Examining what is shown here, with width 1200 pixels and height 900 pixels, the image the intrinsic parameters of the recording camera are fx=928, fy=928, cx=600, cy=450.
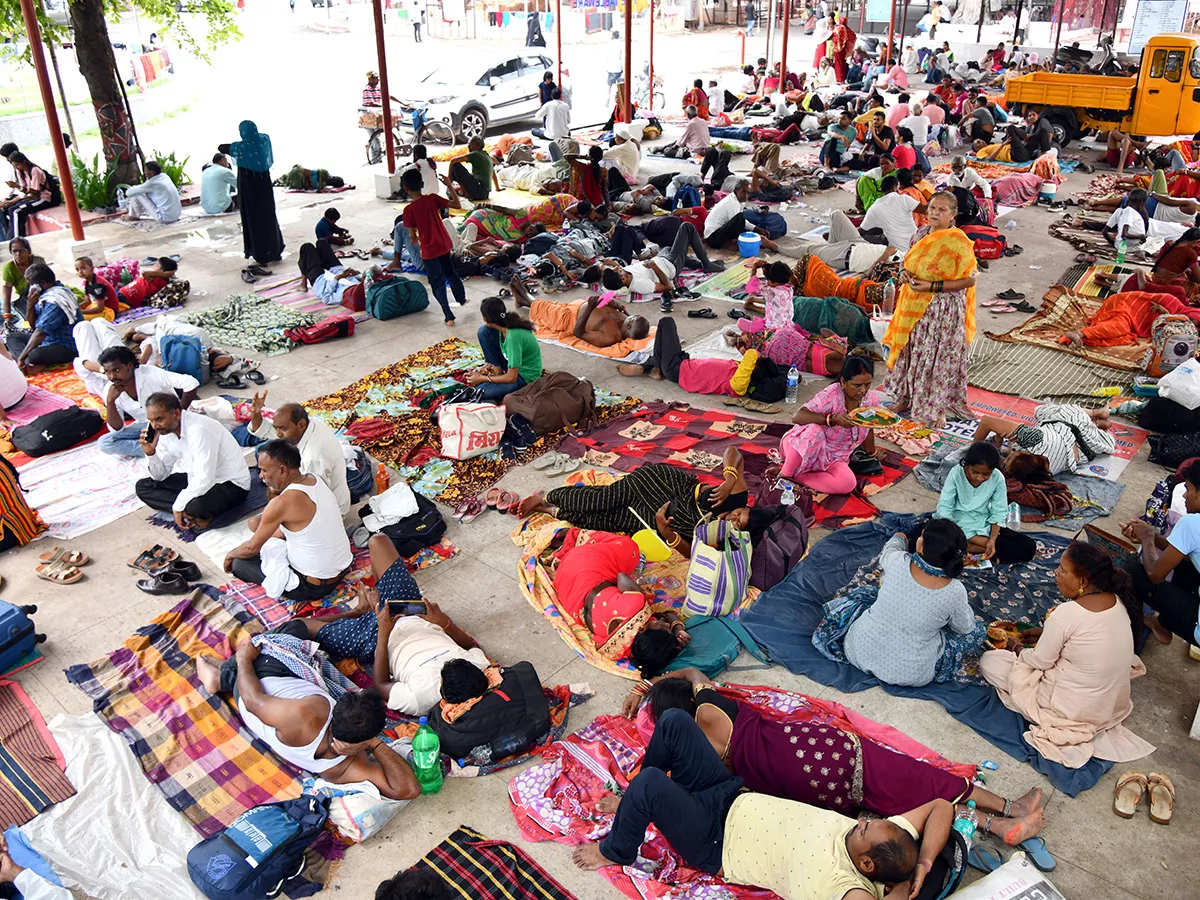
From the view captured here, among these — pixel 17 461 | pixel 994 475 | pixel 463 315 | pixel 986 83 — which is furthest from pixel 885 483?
pixel 986 83

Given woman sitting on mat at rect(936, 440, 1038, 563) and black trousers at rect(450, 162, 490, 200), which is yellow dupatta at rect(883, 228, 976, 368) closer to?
woman sitting on mat at rect(936, 440, 1038, 563)

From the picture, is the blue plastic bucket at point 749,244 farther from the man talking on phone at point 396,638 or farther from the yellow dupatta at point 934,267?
the man talking on phone at point 396,638

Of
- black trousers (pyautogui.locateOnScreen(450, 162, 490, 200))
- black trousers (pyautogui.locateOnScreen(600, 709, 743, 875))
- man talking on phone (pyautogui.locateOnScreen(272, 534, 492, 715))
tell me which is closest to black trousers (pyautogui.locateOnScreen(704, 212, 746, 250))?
black trousers (pyautogui.locateOnScreen(450, 162, 490, 200))

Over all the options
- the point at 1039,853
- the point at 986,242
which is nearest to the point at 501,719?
the point at 1039,853

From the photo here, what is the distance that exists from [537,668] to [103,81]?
13.8 m

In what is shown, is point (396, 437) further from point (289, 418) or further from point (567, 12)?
point (567, 12)

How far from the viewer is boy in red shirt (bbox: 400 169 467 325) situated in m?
9.78

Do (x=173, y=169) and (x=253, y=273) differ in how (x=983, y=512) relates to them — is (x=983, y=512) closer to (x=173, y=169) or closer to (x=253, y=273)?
(x=253, y=273)

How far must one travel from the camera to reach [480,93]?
64.7ft

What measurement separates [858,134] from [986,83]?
1014cm

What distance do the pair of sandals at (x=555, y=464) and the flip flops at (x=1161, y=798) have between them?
4.15 meters

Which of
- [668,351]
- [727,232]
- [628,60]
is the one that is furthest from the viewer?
[628,60]

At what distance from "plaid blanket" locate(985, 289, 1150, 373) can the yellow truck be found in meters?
9.03

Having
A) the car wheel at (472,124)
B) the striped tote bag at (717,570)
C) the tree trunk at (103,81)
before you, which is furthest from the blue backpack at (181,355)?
the car wheel at (472,124)
